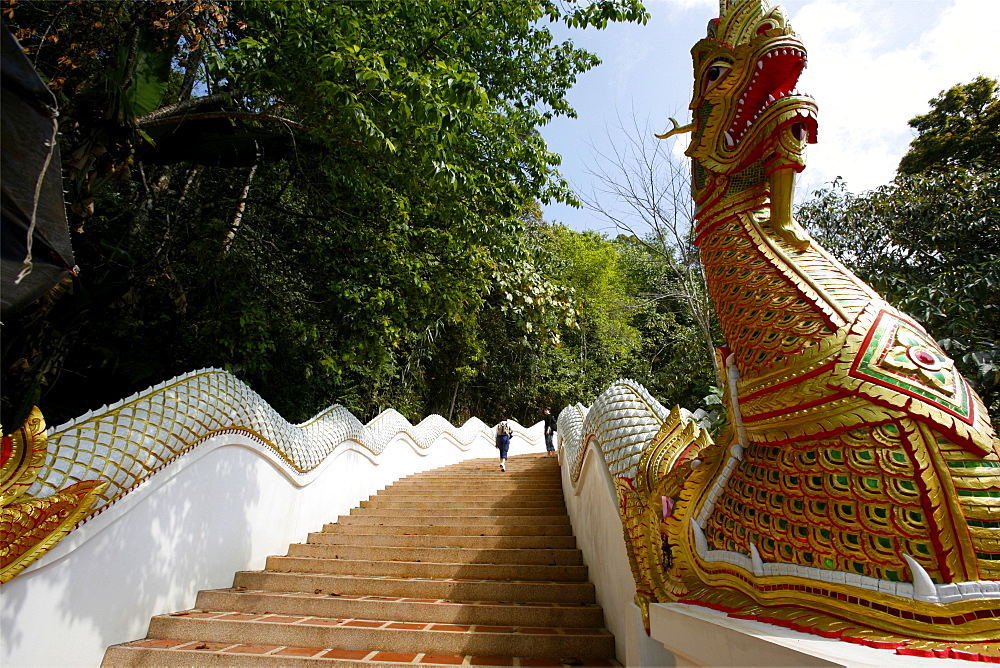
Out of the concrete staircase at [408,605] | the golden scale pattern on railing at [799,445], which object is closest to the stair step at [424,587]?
the concrete staircase at [408,605]

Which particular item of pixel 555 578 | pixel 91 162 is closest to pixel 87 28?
pixel 91 162

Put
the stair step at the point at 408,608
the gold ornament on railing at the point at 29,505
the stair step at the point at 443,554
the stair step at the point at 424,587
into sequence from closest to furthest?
1. the gold ornament on railing at the point at 29,505
2. the stair step at the point at 408,608
3. the stair step at the point at 424,587
4. the stair step at the point at 443,554

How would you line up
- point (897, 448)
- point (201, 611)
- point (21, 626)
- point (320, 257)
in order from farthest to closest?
point (320, 257) → point (201, 611) → point (21, 626) → point (897, 448)

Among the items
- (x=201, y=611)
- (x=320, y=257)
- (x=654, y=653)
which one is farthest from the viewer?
(x=320, y=257)

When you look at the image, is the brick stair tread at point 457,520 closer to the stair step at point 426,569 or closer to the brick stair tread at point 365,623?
the stair step at point 426,569

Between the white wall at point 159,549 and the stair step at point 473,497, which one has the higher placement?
the stair step at point 473,497

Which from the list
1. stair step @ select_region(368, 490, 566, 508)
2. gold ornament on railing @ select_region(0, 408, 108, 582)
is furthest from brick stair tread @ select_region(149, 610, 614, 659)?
stair step @ select_region(368, 490, 566, 508)

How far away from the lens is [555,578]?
407cm

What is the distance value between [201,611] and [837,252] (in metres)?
8.45

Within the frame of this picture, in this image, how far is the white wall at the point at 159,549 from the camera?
265 centimetres

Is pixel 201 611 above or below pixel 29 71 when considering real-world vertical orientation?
below

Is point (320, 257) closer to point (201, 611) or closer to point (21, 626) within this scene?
point (201, 611)

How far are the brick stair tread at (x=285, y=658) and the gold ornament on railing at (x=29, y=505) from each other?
84 centimetres

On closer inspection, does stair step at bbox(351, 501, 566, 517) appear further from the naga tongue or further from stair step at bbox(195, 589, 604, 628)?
the naga tongue
